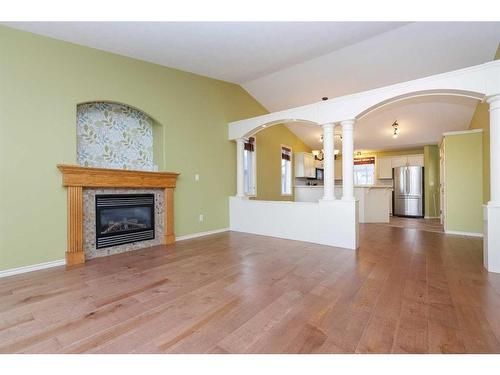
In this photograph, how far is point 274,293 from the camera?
88.9 inches

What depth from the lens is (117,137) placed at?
157 inches

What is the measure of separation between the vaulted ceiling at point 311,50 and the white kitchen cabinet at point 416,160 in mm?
2325

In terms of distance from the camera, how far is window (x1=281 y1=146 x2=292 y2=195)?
25.2ft

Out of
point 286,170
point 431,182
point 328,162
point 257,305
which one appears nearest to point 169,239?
point 257,305

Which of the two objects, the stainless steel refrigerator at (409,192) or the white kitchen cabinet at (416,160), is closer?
the stainless steel refrigerator at (409,192)

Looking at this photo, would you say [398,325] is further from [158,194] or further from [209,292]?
[158,194]

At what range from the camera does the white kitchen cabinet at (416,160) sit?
27.3 feet

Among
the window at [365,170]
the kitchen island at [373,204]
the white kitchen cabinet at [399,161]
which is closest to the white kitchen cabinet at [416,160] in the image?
the white kitchen cabinet at [399,161]

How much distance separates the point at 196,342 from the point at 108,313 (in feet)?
2.79

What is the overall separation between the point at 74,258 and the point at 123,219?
81cm

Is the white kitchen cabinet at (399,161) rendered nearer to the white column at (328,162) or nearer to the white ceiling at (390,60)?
the white ceiling at (390,60)

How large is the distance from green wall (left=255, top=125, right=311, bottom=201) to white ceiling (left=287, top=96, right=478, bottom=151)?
2.24 ft

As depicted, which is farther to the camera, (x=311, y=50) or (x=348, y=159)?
(x=311, y=50)

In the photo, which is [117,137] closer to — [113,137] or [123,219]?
[113,137]
